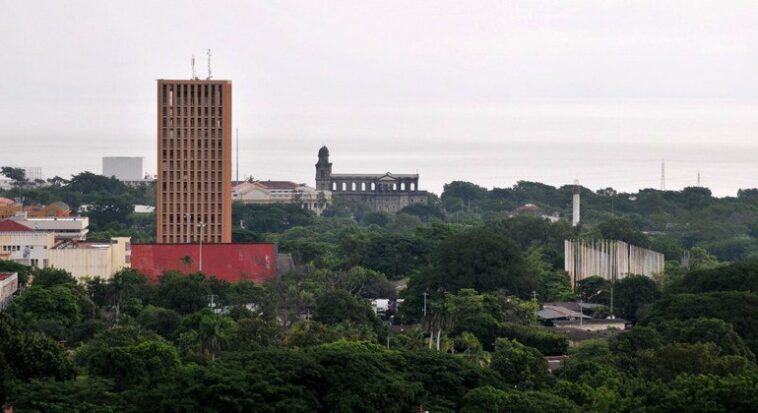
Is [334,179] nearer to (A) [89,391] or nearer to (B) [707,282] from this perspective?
(B) [707,282]

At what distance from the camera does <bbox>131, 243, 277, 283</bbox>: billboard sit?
228 ft

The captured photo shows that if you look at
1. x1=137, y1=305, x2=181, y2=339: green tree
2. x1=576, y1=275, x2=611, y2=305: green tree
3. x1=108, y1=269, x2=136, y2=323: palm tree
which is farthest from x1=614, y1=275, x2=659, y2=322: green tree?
x1=137, y1=305, x2=181, y2=339: green tree

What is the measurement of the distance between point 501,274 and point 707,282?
10833 mm

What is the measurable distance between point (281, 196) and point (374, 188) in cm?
1608

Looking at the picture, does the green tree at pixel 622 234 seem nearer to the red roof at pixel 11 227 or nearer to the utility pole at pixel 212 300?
the red roof at pixel 11 227

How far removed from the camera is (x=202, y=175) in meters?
77.4

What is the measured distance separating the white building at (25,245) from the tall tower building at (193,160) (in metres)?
5.82

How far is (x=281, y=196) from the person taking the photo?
149 meters

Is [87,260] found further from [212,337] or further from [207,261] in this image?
[212,337]

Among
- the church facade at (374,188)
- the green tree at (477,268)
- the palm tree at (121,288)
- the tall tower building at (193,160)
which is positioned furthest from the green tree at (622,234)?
the church facade at (374,188)

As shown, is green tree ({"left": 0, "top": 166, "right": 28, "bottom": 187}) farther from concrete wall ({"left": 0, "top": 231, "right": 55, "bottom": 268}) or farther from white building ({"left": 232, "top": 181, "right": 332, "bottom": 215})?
concrete wall ({"left": 0, "top": 231, "right": 55, "bottom": 268})

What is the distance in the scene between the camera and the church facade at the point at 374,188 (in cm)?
15988

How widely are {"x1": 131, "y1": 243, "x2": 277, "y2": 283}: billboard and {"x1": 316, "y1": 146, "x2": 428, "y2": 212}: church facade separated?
8576 centimetres

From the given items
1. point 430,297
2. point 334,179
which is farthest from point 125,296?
point 334,179
